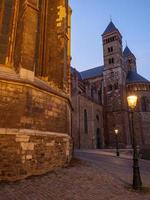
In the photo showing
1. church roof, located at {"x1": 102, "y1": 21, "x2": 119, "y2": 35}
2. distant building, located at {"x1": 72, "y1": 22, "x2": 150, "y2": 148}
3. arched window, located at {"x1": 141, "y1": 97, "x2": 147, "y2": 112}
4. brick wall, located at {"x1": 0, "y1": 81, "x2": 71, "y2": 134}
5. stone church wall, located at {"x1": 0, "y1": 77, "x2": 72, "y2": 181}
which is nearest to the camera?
stone church wall, located at {"x1": 0, "y1": 77, "x2": 72, "y2": 181}

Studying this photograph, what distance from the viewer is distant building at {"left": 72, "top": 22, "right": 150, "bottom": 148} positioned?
35.5 metres

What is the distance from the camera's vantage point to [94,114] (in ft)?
125

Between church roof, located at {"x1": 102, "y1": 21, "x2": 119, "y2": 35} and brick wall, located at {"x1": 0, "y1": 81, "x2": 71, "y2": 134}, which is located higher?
church roof, located at {"x1": 102, "y1": 21, "x2": 119, "y2": 35}

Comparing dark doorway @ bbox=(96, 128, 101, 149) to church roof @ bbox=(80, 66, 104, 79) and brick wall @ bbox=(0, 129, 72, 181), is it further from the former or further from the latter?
brick wall @ bbox=(0, 129, 72, 181)

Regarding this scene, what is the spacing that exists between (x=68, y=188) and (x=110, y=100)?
36147 mm

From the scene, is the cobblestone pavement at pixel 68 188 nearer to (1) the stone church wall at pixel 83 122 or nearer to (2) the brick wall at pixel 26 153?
(2) the brick wall at pixel 26 153

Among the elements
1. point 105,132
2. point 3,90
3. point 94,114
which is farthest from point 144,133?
point 3,90

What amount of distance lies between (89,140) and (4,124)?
27.0 m

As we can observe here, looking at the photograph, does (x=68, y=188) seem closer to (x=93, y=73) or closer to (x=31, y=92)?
(x=31, y=92)

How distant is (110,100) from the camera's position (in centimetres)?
4238

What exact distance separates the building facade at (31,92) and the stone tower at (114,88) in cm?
2975

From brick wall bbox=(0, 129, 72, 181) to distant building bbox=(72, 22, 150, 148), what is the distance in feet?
77.9

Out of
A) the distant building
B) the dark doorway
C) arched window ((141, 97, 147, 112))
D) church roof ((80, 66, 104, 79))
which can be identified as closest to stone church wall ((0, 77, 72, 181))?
the distant building

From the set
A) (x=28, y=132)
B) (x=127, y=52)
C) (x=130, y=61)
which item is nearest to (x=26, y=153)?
(x=28, y=132)
